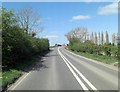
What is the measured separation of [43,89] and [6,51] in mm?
5639

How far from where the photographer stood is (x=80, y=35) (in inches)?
2788

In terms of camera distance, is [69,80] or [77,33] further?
[77,33]

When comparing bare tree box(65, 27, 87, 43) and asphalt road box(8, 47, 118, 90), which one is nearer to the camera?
asphalt road box(8, 47, 118, 90)

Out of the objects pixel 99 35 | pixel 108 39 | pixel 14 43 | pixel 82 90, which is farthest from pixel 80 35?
pixel 82 90

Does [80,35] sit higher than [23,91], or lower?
higher

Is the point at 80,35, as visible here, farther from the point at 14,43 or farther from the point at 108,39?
→ the point at 14,43

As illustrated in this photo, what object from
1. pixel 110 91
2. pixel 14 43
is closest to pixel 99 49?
pixel 14 43

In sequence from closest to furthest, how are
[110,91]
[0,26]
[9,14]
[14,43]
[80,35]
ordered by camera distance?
[110,91] → [0,26] → [9,14] → [14,43] → [80,35]

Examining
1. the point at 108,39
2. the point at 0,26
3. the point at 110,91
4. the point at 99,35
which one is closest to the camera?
the point at 110,91

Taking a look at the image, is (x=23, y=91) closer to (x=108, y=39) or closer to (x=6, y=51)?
(x=6, y=51)

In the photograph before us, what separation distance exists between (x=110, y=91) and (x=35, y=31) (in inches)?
1064

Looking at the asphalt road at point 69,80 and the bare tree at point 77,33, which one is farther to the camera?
the bare tree at point 77,33

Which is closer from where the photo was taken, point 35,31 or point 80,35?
point 35,31

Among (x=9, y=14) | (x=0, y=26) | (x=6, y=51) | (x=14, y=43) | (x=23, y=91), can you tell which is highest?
(x=9, y=14)
